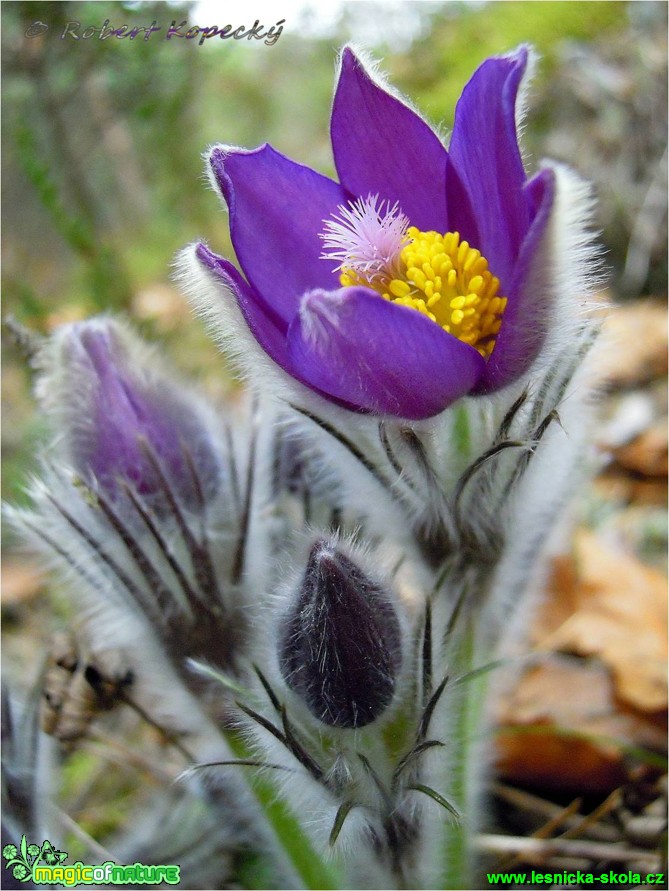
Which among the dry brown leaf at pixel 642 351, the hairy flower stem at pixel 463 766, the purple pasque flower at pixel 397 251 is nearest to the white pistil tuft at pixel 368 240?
the purple pasque flower at pixel 397 251

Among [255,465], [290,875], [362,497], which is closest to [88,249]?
[255,465]

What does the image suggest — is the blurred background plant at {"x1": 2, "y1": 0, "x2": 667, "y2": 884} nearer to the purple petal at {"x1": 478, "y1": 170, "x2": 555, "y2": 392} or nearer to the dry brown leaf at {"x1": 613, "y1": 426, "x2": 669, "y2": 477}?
the dry brown leaf at {"x1": 613, "y1": 426, "x2": 669, "y2": 477}

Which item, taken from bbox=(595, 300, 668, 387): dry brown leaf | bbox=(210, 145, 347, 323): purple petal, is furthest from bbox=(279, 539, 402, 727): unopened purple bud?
bbox=(595, 300, 668, 387): dry brown leaf

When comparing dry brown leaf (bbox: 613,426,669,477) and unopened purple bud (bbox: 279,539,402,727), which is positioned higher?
unopened purple bud (bbox: 279,539,402,727)

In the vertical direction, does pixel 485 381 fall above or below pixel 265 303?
below

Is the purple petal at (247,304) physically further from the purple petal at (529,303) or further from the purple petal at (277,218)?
the purple petal at (529,303)

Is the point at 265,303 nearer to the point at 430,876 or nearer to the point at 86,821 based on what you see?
the point at 430,876

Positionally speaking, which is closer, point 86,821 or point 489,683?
point 489,683
